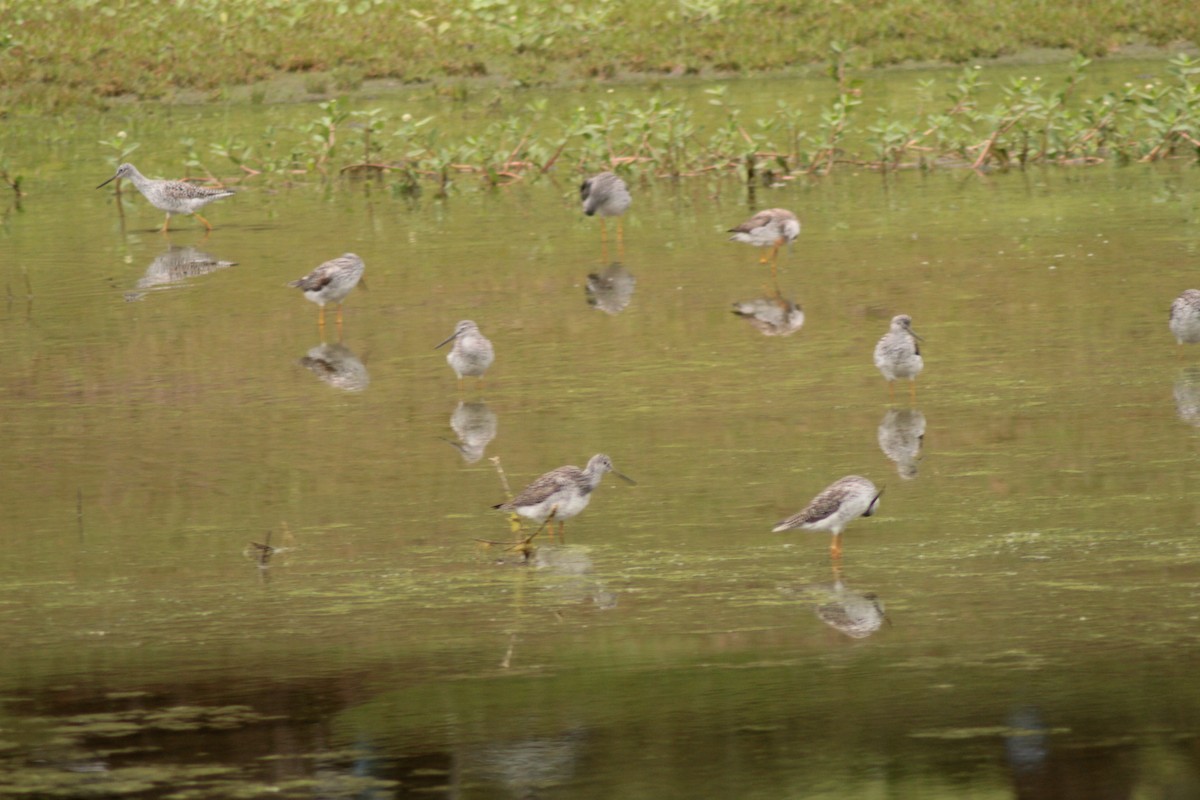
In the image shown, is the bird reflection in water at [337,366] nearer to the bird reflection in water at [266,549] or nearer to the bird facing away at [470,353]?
the bird facing away at [470,353]

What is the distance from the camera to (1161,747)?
658cm

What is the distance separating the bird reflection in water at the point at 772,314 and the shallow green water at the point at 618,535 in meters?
0.16

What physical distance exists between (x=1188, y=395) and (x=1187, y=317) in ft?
3.54

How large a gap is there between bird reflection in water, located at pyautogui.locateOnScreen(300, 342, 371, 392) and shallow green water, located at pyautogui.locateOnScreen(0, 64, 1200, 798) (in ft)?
0.33

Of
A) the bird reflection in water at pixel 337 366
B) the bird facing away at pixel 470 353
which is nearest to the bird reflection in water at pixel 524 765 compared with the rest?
the bird facing away at pixel 470 353

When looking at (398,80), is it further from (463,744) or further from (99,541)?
(463,744)

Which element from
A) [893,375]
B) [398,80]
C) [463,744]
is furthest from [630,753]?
[398,80]

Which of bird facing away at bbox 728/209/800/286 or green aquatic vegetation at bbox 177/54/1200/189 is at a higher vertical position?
green aquatic vegetation at bbox 177/54/1200/189

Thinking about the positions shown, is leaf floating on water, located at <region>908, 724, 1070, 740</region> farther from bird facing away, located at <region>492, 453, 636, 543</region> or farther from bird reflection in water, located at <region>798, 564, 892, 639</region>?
bird facing away, located at <region>492, 453, 636, 543</region>

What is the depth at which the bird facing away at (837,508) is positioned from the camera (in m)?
8.78

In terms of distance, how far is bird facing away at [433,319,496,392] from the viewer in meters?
12.5

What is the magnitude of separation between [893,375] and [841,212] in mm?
8094

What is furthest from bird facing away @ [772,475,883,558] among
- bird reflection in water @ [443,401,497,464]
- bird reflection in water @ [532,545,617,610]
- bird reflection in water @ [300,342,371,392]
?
bird reflection in water @ [300,342,371,392]

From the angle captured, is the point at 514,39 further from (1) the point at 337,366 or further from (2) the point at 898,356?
(2) the point at 898,356
